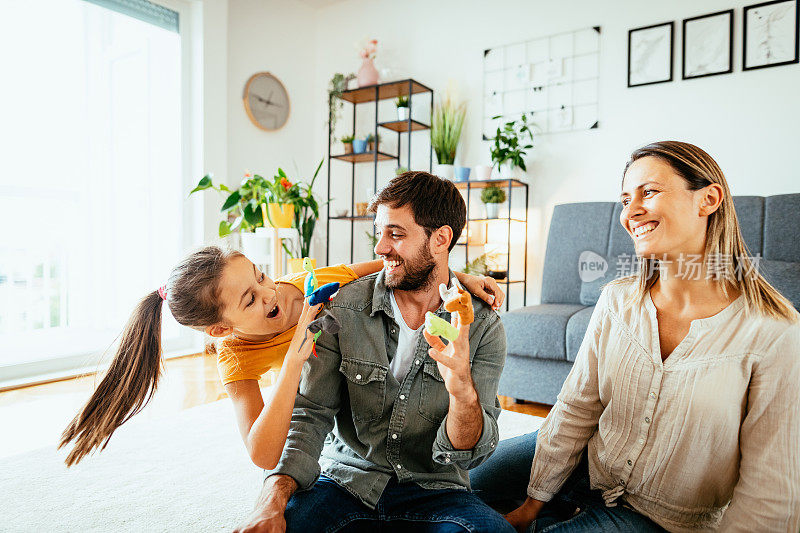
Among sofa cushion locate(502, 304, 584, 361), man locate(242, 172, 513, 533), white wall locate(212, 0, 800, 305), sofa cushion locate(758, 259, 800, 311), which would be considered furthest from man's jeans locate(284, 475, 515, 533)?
white wall locate(212, 0, 800, 305)

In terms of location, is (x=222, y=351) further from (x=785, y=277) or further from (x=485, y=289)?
(x=785, y=277)

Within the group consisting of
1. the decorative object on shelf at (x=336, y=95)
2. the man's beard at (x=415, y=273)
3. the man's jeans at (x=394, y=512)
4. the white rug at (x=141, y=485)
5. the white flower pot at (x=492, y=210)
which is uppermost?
the decorative object on shelf at (x=336, y=95)

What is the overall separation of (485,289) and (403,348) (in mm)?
278

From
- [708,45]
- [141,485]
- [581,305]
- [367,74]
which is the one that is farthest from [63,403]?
[708,45]

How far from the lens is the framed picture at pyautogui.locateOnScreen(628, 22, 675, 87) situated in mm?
3459

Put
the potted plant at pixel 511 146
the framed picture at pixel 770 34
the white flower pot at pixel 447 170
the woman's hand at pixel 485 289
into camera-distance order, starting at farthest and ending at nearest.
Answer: the white flower pot at pixel 447 170 < the potted plant at pixel 511 146 < the framed picture at pixel 770 34 < the woman's hand at pixel 485 289

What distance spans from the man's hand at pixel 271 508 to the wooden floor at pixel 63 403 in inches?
59.5

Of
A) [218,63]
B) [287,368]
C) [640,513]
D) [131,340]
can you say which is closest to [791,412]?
[640,513]

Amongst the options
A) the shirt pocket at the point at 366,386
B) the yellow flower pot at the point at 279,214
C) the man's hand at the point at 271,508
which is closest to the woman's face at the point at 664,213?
the shirt pocket at the point at 366,386

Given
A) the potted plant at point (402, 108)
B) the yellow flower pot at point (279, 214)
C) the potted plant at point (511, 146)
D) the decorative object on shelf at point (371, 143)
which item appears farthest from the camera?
the decorative object on shelf at point (371, 143)

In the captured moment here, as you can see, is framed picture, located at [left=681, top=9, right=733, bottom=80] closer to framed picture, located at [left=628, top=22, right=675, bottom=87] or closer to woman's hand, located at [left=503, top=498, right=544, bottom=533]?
framed picture, located at [left=628, top=22, right=675, bottom=87]

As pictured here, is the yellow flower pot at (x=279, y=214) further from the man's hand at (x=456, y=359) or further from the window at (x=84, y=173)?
the man's hand at (x=456, y=359)

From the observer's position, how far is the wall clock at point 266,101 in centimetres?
447

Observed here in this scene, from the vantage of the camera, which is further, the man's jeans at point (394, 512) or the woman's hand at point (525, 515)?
the woman's hand at point (525, 515)
